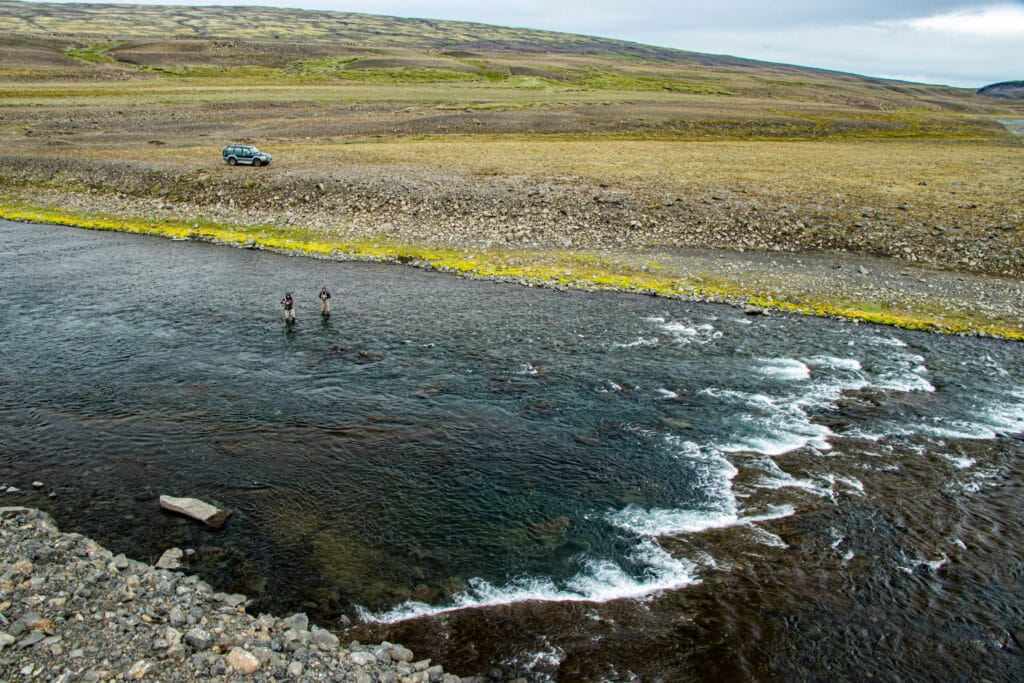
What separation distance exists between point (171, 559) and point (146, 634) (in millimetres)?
3270

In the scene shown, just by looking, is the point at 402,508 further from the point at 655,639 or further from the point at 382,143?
the point at 382,143

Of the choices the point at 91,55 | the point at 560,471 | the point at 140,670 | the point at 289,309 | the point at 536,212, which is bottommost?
the point at 91,55

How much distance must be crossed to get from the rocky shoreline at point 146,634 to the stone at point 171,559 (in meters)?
0.44

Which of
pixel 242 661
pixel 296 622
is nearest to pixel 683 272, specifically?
pixel 296 622

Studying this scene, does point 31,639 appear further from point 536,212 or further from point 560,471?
point 536,212

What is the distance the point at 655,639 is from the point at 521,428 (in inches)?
414

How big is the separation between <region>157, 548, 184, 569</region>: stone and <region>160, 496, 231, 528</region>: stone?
1.31 meters

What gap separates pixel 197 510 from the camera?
1936 cm

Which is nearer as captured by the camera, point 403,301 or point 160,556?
point 160,556

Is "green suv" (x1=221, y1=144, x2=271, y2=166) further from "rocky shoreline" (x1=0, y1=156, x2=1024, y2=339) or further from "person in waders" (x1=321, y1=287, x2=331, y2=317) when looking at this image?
"person in waders" (x1=321, y1=287, x2=331, y2=317)

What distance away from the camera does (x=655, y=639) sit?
1570 centimetres

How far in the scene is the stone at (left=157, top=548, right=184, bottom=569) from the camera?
56.7 ft

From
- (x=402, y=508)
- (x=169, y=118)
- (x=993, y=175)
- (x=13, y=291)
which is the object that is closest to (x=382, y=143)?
(x=169, y=118)

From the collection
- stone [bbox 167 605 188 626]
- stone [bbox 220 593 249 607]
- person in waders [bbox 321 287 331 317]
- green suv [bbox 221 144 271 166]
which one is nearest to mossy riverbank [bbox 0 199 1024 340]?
person in waders [bbox 321 287 331 317]
